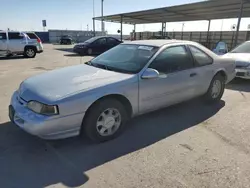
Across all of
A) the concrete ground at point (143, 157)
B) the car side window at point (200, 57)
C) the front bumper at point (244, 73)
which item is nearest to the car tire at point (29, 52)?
the concrete ground at point (143, 157)

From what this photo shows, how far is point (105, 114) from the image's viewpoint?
3443 mm

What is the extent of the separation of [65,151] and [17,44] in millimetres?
13581

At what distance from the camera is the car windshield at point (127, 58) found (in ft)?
12.8

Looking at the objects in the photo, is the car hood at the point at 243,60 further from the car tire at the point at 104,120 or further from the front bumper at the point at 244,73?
the car tire at the point at 104,120

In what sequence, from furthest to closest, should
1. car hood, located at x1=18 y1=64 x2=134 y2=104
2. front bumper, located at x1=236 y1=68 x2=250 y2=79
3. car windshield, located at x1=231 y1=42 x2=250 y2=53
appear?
1. car windshield, located at x1=231 y1=42 x2=250 y2=53
2. front bumper, located at x1=236 y1=68 x2=250 y2=79
3. car hood, located at x1=18 y1=64 x2=134 y2=104

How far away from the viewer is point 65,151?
3.27m

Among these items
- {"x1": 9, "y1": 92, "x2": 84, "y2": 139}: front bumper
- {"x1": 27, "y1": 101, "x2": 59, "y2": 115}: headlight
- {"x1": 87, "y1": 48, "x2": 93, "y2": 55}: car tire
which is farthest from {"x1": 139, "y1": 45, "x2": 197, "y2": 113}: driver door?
{"x1": 87, "y1": 48, "x2": 93, "y2": 55}: car tire

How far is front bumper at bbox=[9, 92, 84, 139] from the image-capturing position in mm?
2951

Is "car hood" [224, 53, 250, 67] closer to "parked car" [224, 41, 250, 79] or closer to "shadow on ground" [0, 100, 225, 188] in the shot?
"parked car" [224, 41, 250, 79]

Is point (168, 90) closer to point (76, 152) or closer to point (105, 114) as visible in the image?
point (105, 114)

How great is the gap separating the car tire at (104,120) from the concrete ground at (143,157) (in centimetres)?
14

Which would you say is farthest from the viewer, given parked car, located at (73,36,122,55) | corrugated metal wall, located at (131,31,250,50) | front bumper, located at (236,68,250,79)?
corrugated metal wall, located at (131,31,250,50)

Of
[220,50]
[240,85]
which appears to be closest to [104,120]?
[240,85]

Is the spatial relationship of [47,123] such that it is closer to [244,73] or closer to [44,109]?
[44,109]
